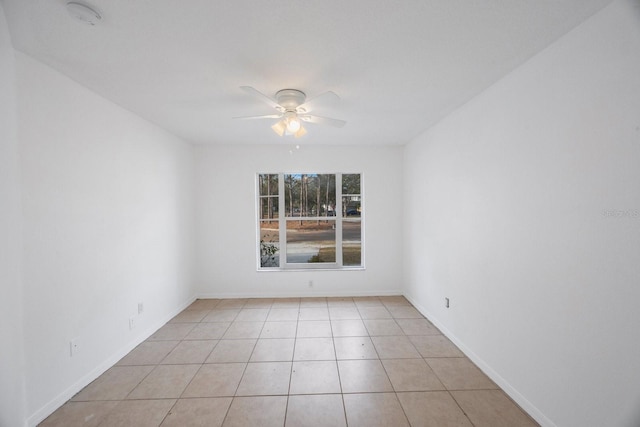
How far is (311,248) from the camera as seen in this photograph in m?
4.39

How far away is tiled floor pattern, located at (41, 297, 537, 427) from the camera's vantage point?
5.88 ft

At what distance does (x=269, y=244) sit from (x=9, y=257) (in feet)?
9.87

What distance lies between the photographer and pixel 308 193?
4.33 meters

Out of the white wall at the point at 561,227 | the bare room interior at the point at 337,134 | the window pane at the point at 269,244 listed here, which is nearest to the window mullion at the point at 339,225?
the window pane at the point at 269,244

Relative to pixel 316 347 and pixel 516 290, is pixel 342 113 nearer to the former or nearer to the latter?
pixel 516 290

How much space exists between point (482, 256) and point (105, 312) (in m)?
3.37

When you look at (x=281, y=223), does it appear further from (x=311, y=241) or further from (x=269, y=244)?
(x=311, y=241)

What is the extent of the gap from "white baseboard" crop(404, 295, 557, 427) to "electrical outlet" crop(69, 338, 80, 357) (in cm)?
333

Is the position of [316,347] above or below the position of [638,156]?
below

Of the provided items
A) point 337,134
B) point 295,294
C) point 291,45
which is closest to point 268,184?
point 337,134

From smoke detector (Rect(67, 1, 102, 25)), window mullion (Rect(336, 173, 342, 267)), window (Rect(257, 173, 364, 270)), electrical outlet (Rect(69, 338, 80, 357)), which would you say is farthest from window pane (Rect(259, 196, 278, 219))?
smoke detector (Rect(67, 1, 102, 25))

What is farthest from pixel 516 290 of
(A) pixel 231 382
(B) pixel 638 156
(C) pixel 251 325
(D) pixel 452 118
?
(C) pixel 251 325

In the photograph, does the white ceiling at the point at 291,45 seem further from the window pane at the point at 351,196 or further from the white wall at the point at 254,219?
the window pane at the point at 351,196

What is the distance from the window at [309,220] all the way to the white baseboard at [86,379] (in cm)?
175
